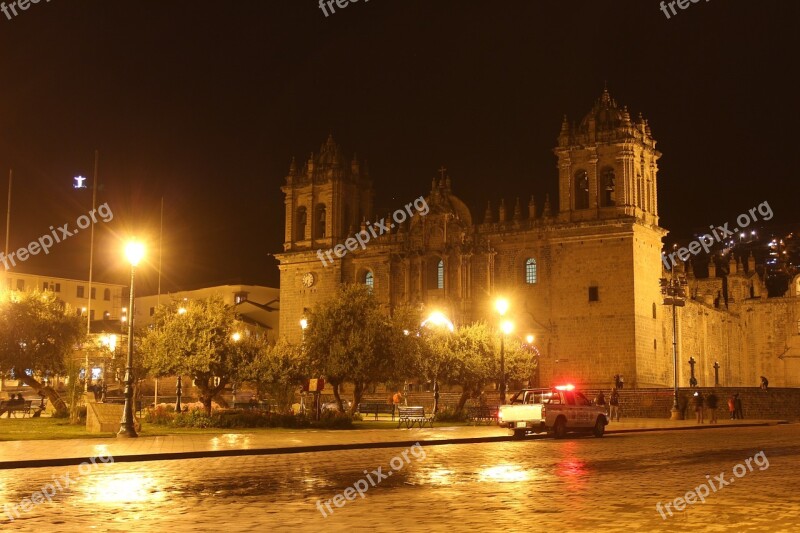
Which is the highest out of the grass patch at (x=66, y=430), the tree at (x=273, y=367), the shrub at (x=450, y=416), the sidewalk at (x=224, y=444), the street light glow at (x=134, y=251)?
the street light glow at (x=134, y=251)

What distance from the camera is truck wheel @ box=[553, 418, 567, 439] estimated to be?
2780 cm

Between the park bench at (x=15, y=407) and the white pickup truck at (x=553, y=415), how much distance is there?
20.1 meters

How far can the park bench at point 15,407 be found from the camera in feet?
123

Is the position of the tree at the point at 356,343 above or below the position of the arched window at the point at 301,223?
below

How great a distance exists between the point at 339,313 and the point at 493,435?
1358cm

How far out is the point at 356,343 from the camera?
125ft

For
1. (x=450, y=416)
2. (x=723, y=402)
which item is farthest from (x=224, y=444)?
(x=723, y=402)

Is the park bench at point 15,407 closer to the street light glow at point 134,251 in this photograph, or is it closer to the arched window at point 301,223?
the street light glow at point 134,251

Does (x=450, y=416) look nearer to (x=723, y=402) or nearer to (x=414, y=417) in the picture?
(x=414, y=417)

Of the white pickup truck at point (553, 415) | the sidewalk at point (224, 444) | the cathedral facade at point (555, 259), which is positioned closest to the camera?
the sidewalk at point (224, 444)

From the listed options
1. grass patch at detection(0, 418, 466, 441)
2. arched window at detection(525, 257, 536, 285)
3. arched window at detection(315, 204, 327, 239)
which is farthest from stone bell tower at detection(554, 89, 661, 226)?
grass patch at detection(0, 418, 466, 441)

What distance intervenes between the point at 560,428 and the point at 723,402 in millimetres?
19059

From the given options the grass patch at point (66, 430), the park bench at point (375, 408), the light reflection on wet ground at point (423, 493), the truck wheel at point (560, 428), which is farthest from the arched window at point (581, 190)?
the light reflection on wet ground at point (423, 493)

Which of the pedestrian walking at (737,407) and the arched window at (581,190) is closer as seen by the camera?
the pedestrian walking at (737,407)
